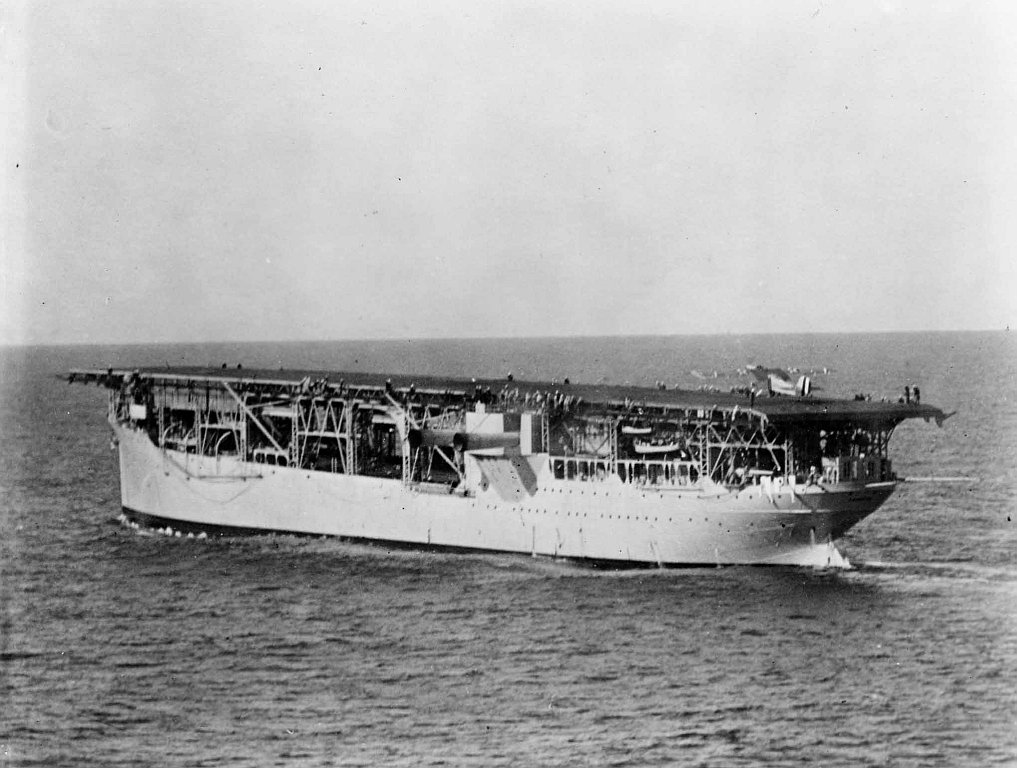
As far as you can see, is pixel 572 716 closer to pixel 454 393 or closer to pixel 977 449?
pixel 454 393

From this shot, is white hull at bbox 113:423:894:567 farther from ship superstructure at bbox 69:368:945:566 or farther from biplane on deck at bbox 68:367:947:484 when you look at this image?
biplane on deck at bbox 68:367:947:484

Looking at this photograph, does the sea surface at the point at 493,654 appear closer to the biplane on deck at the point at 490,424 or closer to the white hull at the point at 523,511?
the white hull at the point at 523,511

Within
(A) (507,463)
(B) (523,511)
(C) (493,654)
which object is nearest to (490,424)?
(A) (507,463)

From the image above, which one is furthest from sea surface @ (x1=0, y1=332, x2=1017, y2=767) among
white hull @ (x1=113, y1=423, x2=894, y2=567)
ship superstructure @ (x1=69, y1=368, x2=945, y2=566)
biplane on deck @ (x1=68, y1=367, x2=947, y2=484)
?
biplane on deck @ (x1=68, y1=367, x2=947, y2=484)

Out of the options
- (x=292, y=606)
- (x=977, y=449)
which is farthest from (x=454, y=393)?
(x=977, y=449)

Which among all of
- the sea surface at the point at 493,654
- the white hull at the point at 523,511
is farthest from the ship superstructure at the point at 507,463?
the sea surface at the point at 493,654

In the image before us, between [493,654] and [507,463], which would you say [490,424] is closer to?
[507,463]
